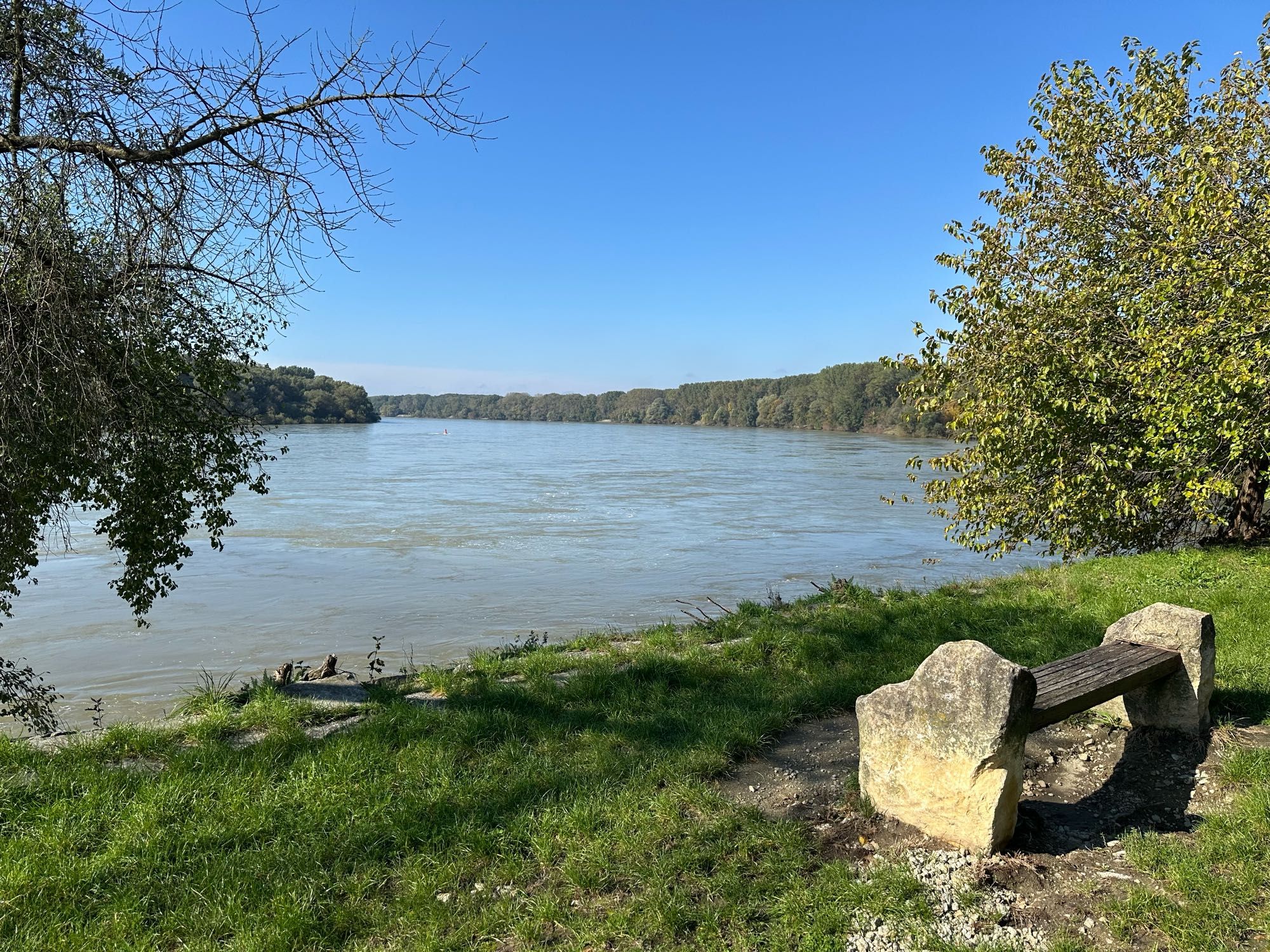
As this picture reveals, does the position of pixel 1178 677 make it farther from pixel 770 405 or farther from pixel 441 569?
pixel 770 405

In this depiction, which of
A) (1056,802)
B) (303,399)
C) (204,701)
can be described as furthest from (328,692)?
(303,399)

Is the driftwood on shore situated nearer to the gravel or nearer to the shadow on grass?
the shadow on grass

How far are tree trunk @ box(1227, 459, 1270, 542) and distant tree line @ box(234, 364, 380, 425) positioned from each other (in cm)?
1298

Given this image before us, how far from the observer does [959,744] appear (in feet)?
12.5

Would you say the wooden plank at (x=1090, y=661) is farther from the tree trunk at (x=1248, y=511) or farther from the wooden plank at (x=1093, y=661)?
the tree trunk at (x=1248, y=511)

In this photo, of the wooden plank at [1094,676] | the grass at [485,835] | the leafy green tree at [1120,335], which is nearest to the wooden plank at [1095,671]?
the wooden plank at [1094,676]

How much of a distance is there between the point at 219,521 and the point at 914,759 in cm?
562

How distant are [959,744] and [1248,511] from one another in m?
11.2

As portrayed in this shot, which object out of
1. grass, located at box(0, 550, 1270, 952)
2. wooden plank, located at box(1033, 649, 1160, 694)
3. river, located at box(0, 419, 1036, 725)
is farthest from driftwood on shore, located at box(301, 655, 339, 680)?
wooden plank, located at box(1033, 649, 1160, 694)

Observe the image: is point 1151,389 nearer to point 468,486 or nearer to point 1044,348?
point 1044,348

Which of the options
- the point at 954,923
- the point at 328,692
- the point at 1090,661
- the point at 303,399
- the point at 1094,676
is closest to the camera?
the point at 954,923

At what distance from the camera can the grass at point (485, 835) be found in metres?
3.43

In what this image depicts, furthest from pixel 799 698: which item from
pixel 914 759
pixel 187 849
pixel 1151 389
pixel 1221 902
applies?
pixel 1151 389

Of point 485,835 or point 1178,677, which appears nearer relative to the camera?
point 485,835
